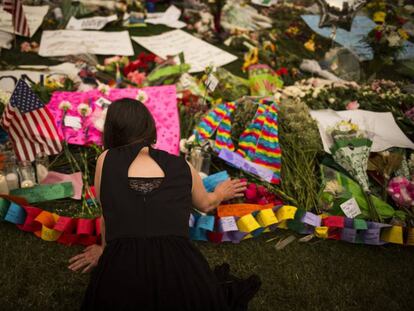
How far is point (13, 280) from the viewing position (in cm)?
209

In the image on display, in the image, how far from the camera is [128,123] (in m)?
1.83

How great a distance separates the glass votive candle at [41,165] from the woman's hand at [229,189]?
1.25m

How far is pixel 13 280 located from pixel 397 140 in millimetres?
3005

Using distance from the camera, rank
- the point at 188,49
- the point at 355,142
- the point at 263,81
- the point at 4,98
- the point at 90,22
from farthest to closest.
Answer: the point at 90,22 < the point at 188,49 < the point at 263,81 < the point at 4,98 < the point at 355,142

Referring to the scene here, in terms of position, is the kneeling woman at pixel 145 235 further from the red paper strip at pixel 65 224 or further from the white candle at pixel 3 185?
the white candle at pixel 3 185

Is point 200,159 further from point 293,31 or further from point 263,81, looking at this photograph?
point 293,31

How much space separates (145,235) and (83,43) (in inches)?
146

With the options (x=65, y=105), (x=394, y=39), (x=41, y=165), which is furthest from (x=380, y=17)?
(x=41, y=165)

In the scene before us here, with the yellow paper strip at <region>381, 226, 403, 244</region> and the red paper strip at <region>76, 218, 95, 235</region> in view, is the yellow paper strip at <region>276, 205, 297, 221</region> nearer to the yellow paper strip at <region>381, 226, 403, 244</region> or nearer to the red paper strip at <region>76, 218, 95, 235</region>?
the yellow paper strip at <region>381, 226, 403, 244</region>

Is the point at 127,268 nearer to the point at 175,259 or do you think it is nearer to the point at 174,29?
the point at 175,259

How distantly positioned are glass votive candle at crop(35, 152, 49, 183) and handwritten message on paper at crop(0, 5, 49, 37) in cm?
251

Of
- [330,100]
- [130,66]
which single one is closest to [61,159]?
[130,66]

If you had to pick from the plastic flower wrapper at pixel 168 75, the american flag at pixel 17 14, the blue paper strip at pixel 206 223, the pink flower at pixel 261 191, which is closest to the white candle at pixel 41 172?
the blue paper strip at pixel 206 223

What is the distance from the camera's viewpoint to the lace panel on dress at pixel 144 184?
1.65 m
